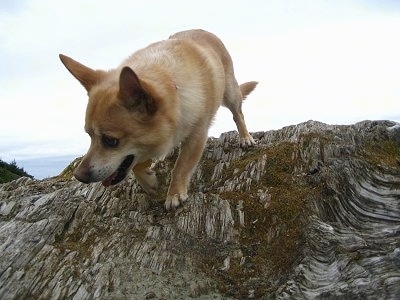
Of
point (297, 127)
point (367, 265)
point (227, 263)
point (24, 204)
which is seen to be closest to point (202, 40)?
point (297, 127)

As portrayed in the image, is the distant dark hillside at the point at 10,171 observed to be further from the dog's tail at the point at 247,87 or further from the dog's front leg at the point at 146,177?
the dog's front leg at the point at 146,177

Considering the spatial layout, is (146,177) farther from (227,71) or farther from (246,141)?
(227,71)

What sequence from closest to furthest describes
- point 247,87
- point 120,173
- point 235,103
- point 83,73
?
1. point 120,173
2. point 83,73
3. point 235,103
4. point 247,87

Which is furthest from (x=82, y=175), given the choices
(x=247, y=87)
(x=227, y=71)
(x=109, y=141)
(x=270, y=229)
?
(x=247, y=87)

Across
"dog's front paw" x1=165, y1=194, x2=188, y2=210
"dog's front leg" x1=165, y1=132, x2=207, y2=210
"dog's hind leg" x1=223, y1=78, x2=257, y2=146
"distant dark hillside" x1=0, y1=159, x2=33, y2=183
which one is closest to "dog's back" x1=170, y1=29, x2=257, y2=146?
"dog's hind leg" x1=223, y1=78, x2=257, y2=146

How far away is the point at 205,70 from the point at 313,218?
7.62 ft

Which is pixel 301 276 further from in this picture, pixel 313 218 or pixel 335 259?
pixel 313 218

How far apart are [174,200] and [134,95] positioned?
1.15m

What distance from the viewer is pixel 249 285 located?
4137 millimetres

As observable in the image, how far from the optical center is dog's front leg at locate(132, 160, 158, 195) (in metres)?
5.70

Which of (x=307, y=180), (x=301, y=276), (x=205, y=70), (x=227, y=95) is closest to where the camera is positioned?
(x=301, y=276)

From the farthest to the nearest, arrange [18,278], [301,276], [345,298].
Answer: [18,278]
[301,276]
[345,298]

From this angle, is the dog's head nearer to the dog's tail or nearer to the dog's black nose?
the dog's black nose

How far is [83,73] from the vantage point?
213 inches
